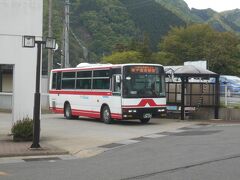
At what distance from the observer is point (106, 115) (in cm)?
2586

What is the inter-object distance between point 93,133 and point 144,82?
4.86m

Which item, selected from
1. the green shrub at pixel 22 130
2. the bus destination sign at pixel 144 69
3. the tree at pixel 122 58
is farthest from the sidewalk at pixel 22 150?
the tree at pixel 122 58

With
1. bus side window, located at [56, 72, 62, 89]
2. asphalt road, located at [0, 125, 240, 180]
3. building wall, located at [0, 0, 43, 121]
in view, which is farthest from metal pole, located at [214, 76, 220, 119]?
building wall, located at [0, 0, 43, 121]

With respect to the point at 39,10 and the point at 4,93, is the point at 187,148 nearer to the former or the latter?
the point at 39,10

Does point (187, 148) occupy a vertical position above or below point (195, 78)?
below

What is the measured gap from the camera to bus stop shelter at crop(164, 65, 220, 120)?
2714 centimetres

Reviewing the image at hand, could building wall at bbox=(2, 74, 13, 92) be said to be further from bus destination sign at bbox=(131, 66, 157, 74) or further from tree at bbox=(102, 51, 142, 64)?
tree at bbox=(102, 51, 142, 64)

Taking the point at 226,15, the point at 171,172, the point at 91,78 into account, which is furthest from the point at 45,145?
the point at 226,15

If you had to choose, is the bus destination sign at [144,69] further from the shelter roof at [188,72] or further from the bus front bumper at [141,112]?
the shelter roof at [188,72]

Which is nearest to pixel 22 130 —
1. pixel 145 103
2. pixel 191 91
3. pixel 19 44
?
pixel 19 44

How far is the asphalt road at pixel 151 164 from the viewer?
423 inches

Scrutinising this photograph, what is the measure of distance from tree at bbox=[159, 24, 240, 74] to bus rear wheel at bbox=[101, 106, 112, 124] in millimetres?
38837

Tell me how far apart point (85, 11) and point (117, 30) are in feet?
18.7

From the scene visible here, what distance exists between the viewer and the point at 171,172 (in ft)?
36.4
